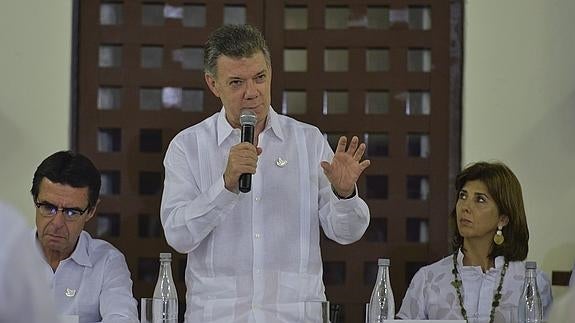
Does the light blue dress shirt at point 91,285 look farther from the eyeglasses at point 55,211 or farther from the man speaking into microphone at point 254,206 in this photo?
the man speaking into microphone at point 254,206

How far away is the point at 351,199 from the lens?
9.39ft

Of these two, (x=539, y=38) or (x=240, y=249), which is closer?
(x=240, y=249)

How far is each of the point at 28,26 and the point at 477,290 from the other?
2.07m

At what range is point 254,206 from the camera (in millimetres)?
2988

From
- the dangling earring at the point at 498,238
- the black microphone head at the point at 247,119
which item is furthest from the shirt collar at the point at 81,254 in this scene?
the dangling earring at the point at 498,238

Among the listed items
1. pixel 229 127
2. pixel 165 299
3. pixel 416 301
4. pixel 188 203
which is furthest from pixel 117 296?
pixel 416 301

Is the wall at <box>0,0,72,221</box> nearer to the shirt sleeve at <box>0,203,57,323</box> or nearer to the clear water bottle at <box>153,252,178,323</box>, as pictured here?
the clear water bottle at <box>153,252,178,323</box>

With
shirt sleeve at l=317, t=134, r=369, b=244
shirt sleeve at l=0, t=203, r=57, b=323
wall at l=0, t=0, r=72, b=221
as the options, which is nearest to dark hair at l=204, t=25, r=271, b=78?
shirt sleeve at l=317, t=134, r=369, b=244

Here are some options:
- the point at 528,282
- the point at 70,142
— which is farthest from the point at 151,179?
the point at 528,282

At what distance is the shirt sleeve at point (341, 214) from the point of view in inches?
113

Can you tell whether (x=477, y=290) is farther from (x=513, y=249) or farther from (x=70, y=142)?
(x=70, y=142)

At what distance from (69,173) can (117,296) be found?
43 centimetres

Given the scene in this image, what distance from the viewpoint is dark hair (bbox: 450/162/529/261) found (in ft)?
11.4

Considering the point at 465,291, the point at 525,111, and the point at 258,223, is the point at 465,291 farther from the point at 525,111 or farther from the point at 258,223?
the point at 525,111
